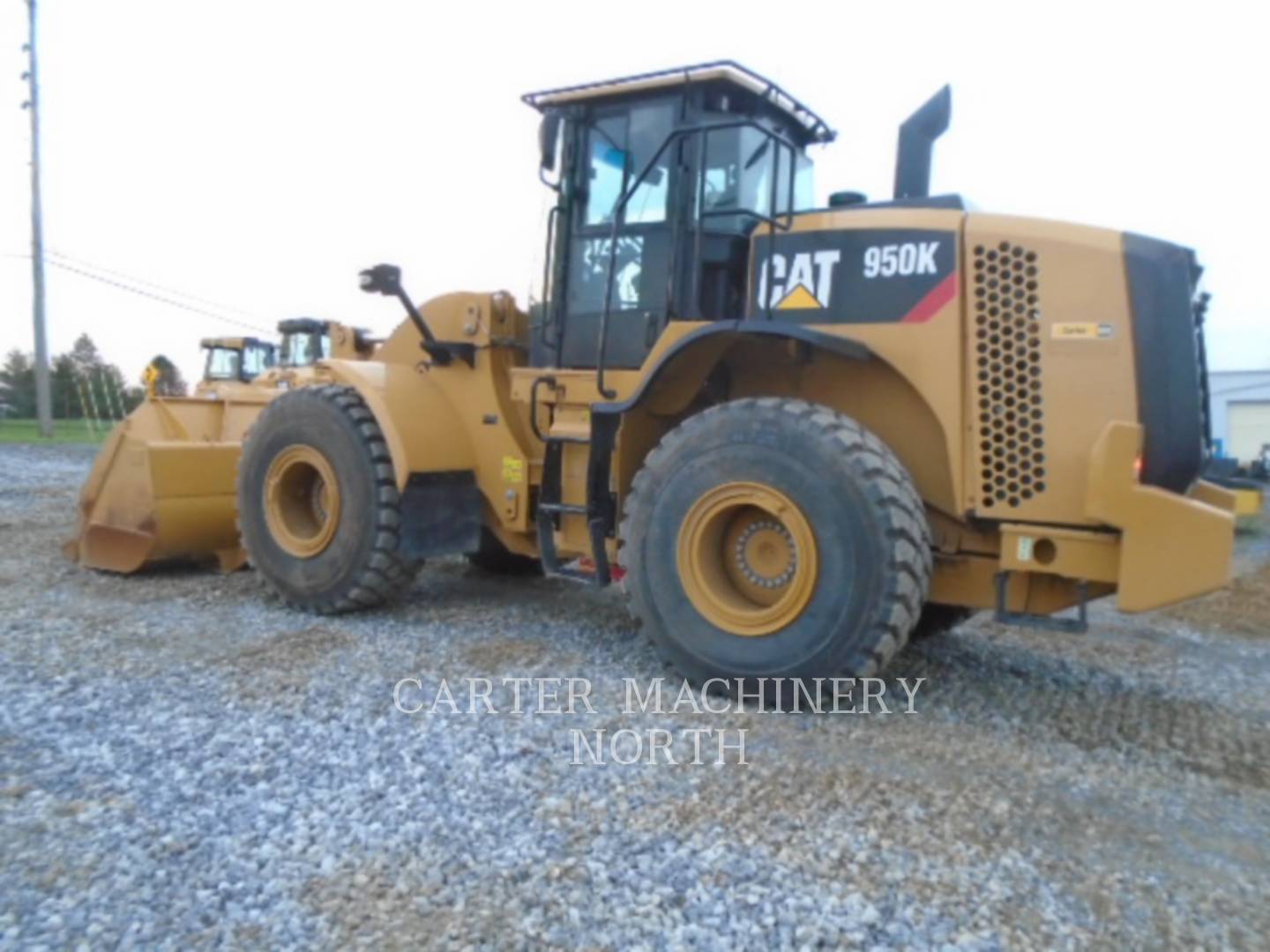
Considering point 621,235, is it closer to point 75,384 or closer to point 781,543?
point 781,543

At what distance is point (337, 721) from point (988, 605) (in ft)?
8.98

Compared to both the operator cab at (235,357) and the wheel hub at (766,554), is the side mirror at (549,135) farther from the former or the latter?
the operator cab at (235,357)

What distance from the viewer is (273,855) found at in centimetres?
275

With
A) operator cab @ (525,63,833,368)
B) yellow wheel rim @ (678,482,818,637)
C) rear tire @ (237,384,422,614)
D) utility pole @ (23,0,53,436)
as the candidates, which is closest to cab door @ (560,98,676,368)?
operator cab @ (525,63,833,368)

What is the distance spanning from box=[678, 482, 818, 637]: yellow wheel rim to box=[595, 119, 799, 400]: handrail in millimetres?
995

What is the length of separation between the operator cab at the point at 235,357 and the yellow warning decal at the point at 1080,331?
15.7 metres

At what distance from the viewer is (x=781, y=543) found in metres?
4.41

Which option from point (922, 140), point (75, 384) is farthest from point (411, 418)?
point (75, 384)

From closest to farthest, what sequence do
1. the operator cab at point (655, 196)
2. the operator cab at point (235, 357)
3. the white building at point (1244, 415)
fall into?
the operator cab at point (655, 196), the operator cab at point (235, 357), the white building at point (1244, 415)

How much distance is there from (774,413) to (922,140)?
1885 millimetres

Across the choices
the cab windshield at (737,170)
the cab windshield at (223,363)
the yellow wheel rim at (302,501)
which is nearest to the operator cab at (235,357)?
the cab windshield at (223,363)

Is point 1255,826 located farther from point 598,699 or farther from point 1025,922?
point 598,699

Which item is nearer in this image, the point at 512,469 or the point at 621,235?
the point at 621,235

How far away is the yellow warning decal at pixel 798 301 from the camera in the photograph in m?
4.61
